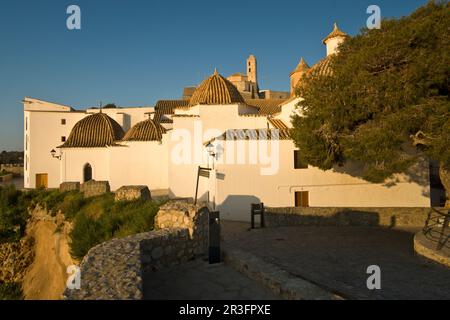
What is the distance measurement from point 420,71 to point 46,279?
16.5m

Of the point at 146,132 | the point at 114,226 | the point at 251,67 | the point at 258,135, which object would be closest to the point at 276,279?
the point at 114,226

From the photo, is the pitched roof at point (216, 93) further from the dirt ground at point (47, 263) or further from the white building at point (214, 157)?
the dirt ground at point (47, 263)

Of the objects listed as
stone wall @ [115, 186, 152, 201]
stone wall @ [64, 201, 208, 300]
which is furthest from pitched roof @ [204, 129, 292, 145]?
stone wall @ [64, 201, 208, 300]

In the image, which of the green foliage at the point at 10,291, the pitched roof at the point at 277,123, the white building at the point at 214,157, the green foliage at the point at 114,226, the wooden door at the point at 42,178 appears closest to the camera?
the green foliage at the point at 114,226

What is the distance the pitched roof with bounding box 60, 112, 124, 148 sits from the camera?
899 inches

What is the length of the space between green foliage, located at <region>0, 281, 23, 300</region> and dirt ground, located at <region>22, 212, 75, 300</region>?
10.7 inches

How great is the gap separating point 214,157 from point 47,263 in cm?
926

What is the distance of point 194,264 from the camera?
6.23 metres

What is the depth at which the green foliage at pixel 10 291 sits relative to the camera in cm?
1350

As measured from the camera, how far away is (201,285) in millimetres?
5188

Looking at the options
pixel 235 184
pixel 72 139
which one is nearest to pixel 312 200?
pixel 235 184

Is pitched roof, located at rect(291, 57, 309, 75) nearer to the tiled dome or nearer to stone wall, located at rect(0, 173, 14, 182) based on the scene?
the tiled dome

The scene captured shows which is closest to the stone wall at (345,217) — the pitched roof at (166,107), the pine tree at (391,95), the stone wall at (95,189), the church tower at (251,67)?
the pine tree at (391,95)

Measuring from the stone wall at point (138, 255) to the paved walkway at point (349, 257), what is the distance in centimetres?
124
